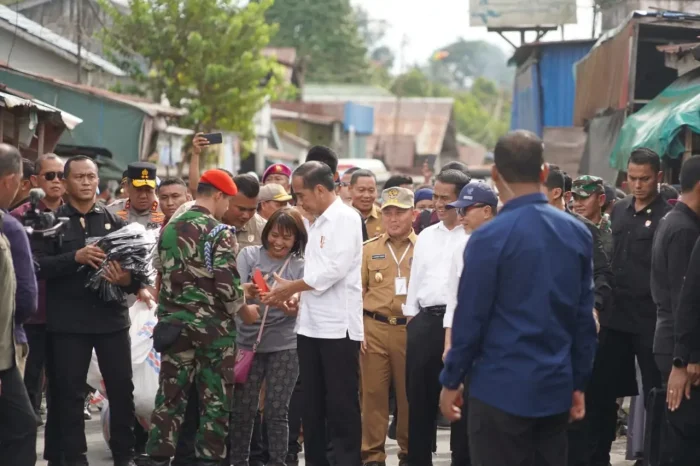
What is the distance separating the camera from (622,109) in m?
18.7

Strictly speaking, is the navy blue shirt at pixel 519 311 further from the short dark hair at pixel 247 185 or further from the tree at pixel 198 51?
the tree at pixel 198 51

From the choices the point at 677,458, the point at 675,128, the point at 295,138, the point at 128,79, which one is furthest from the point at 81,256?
the point at 295,138

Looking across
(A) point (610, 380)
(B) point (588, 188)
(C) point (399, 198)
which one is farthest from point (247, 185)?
(A) point (610, 380)

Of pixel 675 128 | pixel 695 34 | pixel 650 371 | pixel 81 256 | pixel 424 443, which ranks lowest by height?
pixel 424 443

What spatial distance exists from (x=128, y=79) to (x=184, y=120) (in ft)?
9.64

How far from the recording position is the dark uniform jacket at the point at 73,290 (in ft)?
26.2

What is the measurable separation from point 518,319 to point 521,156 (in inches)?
31.5

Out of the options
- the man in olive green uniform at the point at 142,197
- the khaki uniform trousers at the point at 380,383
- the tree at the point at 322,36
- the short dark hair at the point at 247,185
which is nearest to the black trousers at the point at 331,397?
the khaki uniform trousers at the point at 380,383

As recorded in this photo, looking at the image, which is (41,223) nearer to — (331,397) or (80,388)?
(80,388)

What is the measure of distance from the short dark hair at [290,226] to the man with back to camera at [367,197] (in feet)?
6.04

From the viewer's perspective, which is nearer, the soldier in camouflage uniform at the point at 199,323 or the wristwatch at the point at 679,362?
the wristwatch at the point at 679,362

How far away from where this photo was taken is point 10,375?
6488 millimetres

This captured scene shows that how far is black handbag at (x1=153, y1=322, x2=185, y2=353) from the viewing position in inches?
303

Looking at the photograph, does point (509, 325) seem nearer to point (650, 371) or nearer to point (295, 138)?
point (650, 371)
